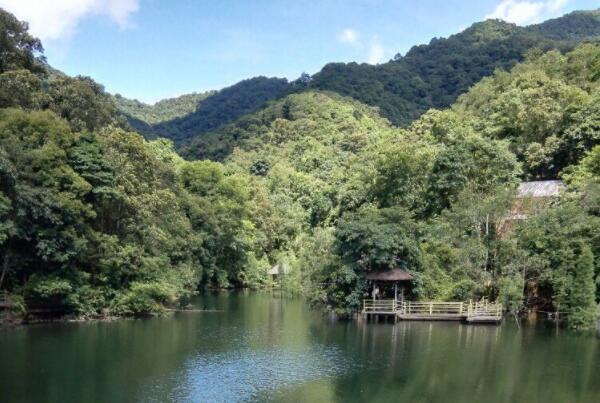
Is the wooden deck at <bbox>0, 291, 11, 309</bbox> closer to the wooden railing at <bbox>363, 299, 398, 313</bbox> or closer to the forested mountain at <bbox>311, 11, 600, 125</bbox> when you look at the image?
the wooden railing at <bbox>363, 299, 398, 313</bbox>

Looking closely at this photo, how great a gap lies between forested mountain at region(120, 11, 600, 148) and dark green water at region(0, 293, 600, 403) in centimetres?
8358

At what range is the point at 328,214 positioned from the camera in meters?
60.9

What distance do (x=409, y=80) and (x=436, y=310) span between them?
4187 inches

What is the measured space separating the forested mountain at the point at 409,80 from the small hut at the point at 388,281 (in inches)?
3033

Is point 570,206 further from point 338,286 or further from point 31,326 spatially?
point 31,326

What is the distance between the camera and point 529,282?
35.8 m

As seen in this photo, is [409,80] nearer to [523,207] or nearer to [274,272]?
[274,272]

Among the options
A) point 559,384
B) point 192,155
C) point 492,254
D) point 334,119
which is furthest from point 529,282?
point 192,155

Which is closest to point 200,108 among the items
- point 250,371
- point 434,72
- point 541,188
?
point 434,72

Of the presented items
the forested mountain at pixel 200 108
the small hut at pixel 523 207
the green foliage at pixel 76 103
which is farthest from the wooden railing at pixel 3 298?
the forested mountain at pixel 200 108

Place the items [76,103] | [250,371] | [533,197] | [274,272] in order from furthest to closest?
1. [274,272]
2. [533,197]
3. [76,103]
4. [250,371]

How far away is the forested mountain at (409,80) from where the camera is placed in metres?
119

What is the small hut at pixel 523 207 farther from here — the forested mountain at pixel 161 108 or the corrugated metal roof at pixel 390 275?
the forested mountain at pixel 161 108

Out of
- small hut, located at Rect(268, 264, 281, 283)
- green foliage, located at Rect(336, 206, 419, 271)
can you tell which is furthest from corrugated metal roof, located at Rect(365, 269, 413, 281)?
small hut, located at Rect(268, 264, 281, 283)
